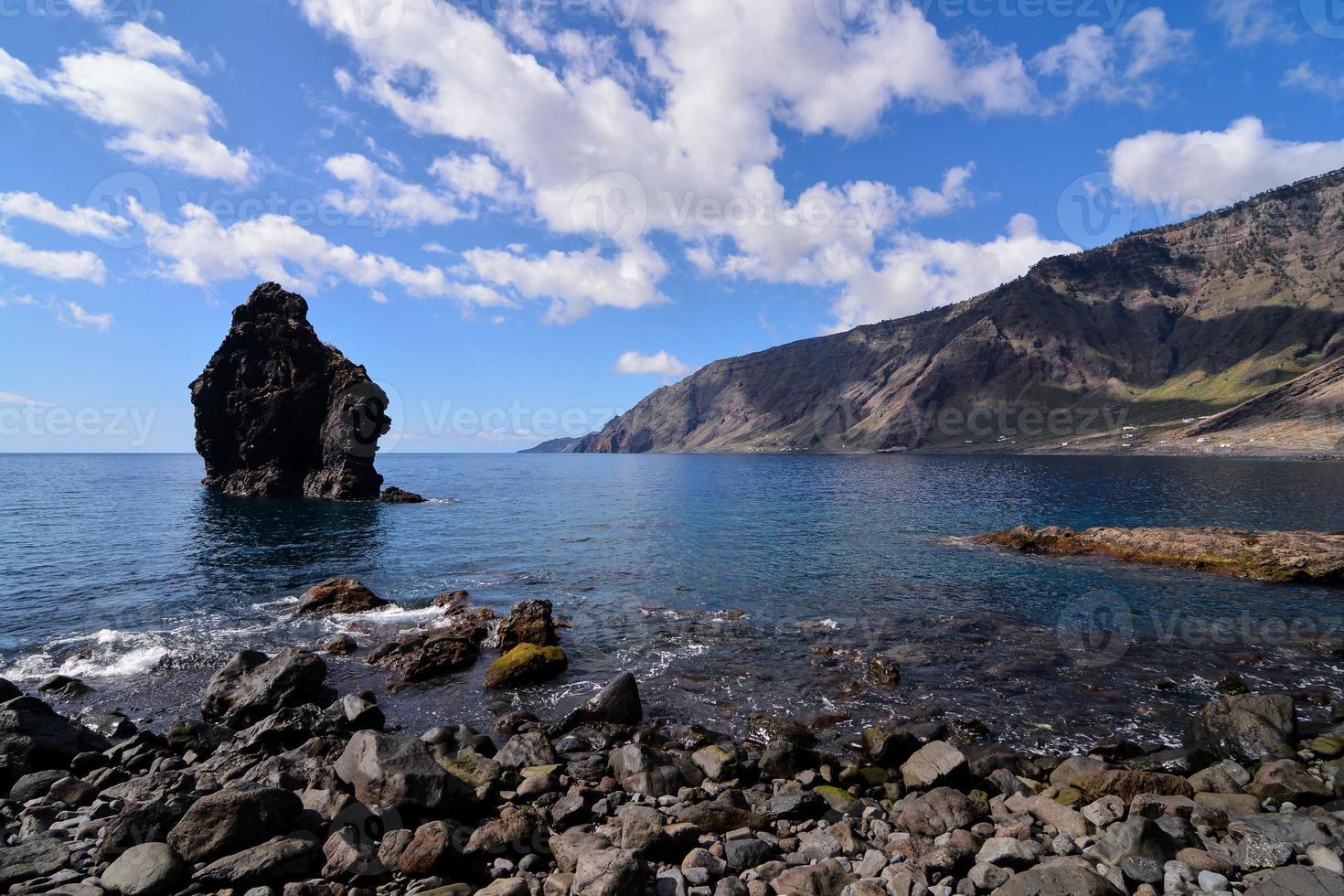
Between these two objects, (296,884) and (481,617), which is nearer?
(296,884)

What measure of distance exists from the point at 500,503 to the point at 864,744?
76398mm

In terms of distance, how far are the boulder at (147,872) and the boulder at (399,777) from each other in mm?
2988

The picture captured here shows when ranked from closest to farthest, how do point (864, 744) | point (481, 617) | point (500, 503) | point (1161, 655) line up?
point (864, 744), point (1161, 655), point (481, 617), point (500, 503)

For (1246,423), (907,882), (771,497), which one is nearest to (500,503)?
(771,497)

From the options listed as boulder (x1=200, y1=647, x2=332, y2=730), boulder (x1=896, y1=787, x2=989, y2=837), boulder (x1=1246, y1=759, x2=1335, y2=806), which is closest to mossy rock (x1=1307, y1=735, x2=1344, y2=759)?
boulder (x1=1246, y1=759, x2=1335, y2=806)

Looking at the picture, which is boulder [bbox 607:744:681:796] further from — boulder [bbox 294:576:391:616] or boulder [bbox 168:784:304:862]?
boulder [bbox 294:576:391:616]

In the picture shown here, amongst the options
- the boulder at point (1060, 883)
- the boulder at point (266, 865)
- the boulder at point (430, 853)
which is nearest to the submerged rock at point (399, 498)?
the boulder at point (266, 865)

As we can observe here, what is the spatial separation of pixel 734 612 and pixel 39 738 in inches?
950

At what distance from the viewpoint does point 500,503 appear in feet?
283

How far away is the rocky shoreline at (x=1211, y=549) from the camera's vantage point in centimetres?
3338

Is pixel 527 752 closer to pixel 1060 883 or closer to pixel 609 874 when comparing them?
pixel 609 874

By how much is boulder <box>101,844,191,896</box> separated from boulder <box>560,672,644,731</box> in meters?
9.21

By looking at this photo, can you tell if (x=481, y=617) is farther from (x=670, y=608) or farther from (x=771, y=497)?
(x=771, y=497)

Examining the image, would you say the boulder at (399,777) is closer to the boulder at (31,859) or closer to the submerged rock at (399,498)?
the boulder at (31,859)
